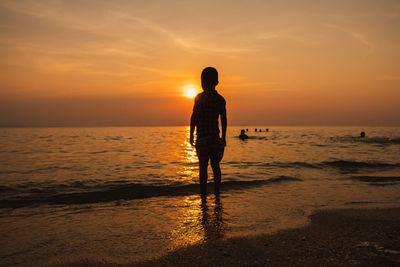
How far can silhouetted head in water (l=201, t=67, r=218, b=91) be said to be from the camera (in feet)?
17.8

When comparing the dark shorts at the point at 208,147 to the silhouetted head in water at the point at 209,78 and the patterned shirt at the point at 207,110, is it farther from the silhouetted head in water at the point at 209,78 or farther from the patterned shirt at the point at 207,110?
the silhouetted head in water at the point at 209,78

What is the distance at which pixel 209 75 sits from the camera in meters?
5.44

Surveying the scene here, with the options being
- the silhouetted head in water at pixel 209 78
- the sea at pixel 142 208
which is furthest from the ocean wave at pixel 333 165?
the silhouetted head in water at pixel 209 78

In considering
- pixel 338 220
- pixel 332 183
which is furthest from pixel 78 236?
pixel 332 183

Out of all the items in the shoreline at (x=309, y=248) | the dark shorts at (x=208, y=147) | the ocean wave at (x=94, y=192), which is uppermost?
the dark shorts at (x=208, y=147)

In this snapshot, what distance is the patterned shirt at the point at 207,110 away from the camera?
17.8ft

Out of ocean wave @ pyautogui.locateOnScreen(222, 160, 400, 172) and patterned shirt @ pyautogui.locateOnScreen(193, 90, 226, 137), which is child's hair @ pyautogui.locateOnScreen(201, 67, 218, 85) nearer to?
patterned shirt @ pyautogui.locateOnScreen(193, 90, 226, 137)

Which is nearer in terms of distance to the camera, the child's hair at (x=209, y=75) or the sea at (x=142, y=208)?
the sea at (x=142, y=208)

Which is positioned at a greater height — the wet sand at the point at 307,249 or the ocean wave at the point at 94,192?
the wet sand at the point at 307,249

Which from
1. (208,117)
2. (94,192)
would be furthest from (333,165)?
(94,192)

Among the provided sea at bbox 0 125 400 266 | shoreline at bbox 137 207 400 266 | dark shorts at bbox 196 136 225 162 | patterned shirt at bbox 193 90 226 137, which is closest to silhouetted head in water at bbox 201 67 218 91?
patterned shirt at bbox 193 90 226 137

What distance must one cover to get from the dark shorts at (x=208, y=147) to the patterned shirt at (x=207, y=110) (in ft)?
0.36

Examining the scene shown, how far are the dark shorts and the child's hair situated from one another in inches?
47.5

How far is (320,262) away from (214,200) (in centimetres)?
345
